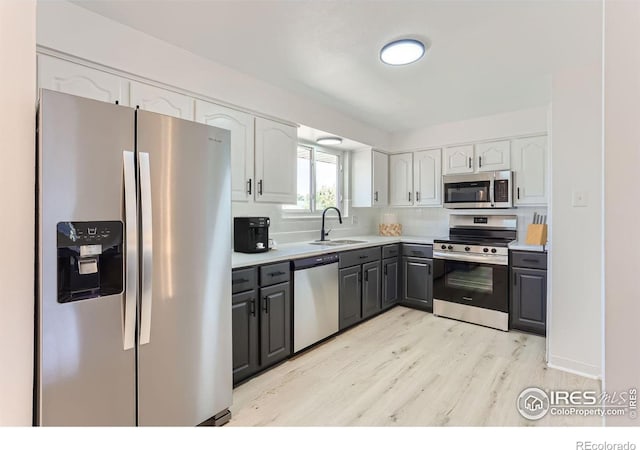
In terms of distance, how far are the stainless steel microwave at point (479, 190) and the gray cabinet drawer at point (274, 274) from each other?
249cm

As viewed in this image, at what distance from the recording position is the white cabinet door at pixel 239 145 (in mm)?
2395

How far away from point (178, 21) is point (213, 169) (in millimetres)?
994

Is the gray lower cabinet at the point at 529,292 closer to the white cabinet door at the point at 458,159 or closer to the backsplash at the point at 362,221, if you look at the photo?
the backsplash at the point at 362,221

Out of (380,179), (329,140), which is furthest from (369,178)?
(329,140)

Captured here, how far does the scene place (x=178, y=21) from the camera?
1846mm

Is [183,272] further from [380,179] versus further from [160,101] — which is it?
[380,179]

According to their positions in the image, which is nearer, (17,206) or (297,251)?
(17,206)

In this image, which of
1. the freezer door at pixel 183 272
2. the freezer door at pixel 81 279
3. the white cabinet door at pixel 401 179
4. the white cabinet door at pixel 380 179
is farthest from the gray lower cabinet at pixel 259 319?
the white cabinet door at pixel 401 179

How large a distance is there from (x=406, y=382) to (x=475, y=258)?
174 centimetres

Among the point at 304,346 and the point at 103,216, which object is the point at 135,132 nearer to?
the point at 103,216

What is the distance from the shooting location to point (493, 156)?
3625 millimetres

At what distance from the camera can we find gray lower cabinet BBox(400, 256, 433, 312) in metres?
3.70

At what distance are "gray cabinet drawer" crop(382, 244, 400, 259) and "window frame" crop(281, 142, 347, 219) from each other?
838 millimetres
